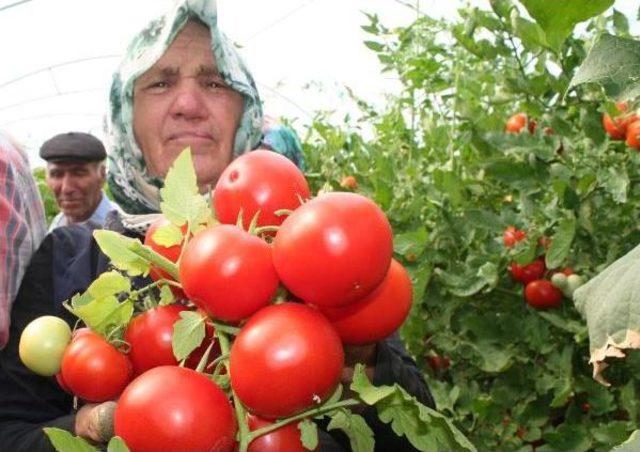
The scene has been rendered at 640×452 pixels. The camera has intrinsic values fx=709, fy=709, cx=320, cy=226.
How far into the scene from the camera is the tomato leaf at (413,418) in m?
0.64

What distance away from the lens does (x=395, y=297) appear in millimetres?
727

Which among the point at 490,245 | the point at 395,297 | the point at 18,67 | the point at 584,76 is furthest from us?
the point at 18,67

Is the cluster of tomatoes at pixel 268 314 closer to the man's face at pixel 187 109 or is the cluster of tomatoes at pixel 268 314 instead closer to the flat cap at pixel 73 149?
the man's face at pixel 187 109

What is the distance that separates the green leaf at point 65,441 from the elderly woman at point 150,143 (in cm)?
59

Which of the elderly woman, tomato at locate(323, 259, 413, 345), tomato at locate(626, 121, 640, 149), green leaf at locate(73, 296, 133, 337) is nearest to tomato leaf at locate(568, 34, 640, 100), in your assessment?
tomato at locate(323, 259, 413, 345)

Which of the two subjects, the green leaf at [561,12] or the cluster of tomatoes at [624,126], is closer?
the green leaf at [561,12]

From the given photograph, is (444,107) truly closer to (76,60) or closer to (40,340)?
(40,340)

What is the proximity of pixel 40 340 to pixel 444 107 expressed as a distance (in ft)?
5.87

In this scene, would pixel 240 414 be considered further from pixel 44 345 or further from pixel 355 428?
pixel 44 345

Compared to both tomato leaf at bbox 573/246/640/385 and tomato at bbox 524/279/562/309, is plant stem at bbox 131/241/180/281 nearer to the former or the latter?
tomato leaf at bbox 573/246/640/385

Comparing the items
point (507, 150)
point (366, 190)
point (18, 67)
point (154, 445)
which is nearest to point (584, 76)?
point (154, 445)

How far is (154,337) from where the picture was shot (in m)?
0.72

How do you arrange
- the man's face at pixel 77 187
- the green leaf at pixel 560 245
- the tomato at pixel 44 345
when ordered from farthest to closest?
the man's face at pixel 77 187
the green leaf at pixel 560 245
the tomato at pixel 44 345

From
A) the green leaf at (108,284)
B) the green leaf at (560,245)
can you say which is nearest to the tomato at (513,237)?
the green leaf at (560,245)
